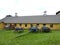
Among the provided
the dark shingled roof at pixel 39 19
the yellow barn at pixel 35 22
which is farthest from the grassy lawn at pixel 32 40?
the dark shingled roof at pixel 39 19

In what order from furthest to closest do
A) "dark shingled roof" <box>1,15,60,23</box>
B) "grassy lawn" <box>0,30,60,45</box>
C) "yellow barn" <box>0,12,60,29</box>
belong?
"dark shingled roof" <box>1,15,60,23</box> < "yellow barn" <box>0,12,60,29</box> < "grassy lawn" <box>0,30,60,45</box>

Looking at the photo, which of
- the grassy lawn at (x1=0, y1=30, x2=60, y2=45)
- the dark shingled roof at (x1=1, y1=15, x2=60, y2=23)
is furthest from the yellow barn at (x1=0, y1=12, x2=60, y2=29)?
the grassy lawn at (x1=0, y1=30, x2=60, y2=45)

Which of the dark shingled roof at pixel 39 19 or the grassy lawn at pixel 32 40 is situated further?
the dark shingled roof at pixel 39 19

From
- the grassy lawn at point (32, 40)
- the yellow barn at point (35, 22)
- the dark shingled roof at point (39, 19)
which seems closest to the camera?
the grassy lawn at point (32, 40)

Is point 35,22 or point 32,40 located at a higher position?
point 32,40

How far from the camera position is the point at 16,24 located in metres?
60.9

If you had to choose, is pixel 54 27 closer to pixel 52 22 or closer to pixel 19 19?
pixel 52 22

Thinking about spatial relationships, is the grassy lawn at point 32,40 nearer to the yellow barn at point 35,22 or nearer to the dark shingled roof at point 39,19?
the yellow barn at point 35,22

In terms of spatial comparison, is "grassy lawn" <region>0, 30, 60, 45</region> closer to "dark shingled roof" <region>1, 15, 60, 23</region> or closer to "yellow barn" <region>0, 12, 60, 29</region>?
"yellow barn" <region>0, 12, 60, 29</region>

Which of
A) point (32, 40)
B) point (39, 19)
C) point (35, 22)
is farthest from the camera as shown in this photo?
point (39, 19)

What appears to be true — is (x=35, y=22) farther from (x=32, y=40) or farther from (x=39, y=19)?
(x=32, y=40)

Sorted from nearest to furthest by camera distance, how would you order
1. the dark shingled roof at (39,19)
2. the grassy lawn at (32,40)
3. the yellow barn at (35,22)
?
the grassy lawn at (32,40) < the yellow barn at (35,22) < the dark shingled roof at (39,19)

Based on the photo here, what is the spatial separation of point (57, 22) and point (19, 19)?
46.4 ft

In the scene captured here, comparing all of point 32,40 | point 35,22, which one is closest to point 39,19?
point 35,22
